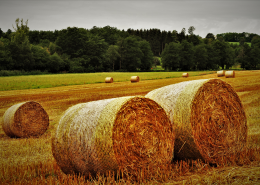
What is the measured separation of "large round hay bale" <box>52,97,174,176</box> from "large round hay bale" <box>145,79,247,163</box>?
46cm

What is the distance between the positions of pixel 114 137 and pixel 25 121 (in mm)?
6849

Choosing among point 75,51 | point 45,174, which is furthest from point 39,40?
point 45,174

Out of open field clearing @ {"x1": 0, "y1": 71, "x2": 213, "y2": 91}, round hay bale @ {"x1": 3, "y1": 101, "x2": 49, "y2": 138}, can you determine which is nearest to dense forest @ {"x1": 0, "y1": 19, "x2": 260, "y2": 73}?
Result: open field clearing @ {"x1": 0, "y1": 71, "x2": 213, "y2": 91}

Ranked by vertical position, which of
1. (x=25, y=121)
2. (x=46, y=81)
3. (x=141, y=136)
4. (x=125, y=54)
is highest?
(x=125, y=54)

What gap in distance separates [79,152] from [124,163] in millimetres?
941

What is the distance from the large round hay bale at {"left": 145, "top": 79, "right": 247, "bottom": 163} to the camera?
5535 mm

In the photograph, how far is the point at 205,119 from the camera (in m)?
5.75

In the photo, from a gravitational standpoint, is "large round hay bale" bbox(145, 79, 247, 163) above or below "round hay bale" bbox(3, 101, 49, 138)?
above

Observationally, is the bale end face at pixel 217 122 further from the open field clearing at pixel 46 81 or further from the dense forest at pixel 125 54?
the dense forest at pixel 125 54

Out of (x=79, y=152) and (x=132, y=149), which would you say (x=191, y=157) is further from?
(x=79, y=152)

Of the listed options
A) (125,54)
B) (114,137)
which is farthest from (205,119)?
(125,54)

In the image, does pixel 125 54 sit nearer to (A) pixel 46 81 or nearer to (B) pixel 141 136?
(A) pixel 46 81

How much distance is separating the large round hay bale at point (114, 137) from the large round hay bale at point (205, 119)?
1.51ft

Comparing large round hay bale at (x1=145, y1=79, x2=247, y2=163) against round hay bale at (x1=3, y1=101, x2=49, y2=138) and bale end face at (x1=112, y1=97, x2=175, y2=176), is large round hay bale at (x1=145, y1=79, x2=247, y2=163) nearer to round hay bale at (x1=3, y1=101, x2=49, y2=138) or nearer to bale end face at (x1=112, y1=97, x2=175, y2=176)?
bale end face at (x1=112, y1=97, x2=175, y2=176)
